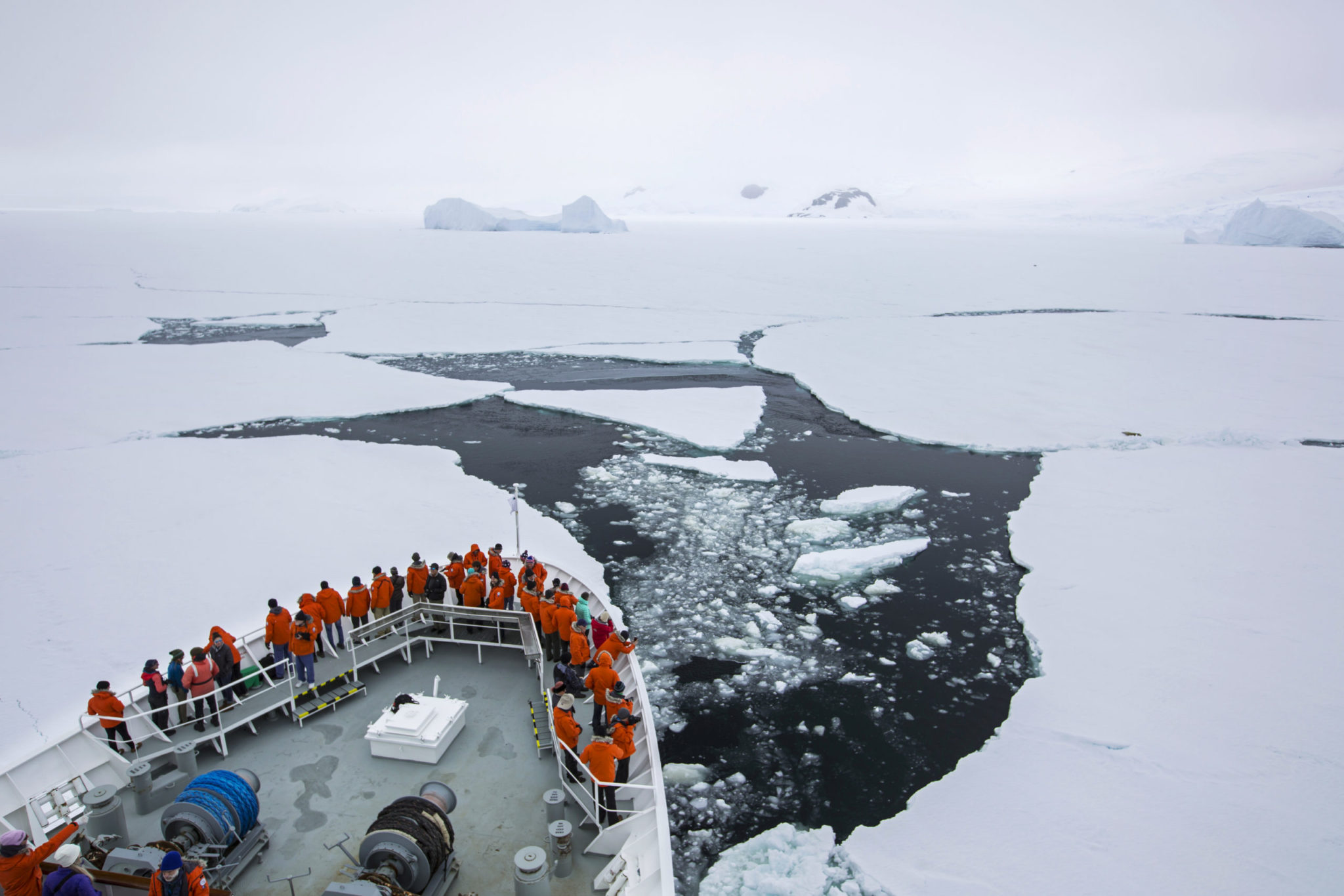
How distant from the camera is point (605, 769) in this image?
419 cm

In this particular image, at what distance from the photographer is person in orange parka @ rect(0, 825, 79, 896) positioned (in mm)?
3041

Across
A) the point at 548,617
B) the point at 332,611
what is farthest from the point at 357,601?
the point at 548,617

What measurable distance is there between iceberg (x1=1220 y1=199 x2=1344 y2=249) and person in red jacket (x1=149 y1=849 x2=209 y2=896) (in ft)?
207

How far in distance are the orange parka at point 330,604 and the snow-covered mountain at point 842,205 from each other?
5410 inches

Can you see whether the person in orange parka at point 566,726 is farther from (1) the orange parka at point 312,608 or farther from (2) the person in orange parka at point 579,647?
(1) the orange parka at point 312,608

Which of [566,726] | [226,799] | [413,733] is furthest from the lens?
[413,733]

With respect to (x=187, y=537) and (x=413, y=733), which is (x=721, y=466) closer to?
(x=187, y=537)

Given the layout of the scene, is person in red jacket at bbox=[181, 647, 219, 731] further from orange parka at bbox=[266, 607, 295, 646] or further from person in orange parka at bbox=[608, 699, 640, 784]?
person in orange parka at bbox=[608, 699, 640, 784]

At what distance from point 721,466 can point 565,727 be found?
24.3ft

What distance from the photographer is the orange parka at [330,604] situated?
5621mm

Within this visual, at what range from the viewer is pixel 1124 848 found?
487 cm

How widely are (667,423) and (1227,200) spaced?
328 feet

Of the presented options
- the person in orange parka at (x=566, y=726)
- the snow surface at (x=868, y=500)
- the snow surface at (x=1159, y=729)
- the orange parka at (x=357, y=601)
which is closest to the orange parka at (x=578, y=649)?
the person in orange parka at (x=566, y=726)

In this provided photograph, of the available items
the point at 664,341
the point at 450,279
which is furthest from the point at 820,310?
the point at 450,279
